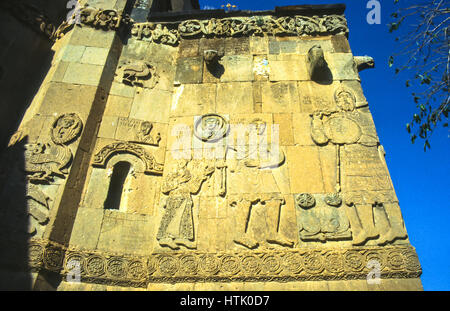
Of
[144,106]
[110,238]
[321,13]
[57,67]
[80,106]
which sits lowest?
[110,238]

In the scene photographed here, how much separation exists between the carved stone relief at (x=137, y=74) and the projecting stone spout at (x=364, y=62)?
4734mm

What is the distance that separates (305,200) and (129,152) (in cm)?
358

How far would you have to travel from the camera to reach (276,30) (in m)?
8.05

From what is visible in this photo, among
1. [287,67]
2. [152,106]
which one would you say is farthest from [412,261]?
[152,106]

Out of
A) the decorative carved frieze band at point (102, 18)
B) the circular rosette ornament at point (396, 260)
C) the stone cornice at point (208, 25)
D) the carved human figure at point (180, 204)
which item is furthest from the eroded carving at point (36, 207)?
the circular rosette ornament at point (396, 260)

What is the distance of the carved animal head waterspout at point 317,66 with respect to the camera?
6898 mm

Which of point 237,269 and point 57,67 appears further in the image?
point 57,67

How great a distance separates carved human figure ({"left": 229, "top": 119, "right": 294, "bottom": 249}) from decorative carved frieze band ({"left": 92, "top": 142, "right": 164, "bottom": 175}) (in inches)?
62.7

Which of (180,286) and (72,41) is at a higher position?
(72,41)

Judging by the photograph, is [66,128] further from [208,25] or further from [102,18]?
[208,25]

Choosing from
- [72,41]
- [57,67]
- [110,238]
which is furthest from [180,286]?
[72,41]

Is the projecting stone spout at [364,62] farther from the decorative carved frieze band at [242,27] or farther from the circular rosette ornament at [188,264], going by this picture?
the circular rosette ornament at [188,264]

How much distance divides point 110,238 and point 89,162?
161cm

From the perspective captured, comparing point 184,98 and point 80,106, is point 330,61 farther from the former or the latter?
point 80,106
